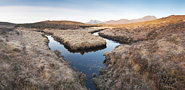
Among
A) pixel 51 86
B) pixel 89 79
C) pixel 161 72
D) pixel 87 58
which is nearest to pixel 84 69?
pixel 89 79

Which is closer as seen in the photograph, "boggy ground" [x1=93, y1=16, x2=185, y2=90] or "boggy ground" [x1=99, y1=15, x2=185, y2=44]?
"boggy ground" [x1=93, y1=16, x2=185, y2=90]

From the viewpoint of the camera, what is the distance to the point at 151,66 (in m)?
11.1

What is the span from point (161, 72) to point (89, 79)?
902 centimetres

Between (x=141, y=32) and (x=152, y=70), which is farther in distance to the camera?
(x=141, y=32)

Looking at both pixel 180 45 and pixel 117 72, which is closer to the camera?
pixel 180 45

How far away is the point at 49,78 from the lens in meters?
10.8

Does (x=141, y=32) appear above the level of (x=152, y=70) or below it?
above

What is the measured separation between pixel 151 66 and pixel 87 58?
14.7m

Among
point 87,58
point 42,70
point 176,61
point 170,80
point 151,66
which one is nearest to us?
point 170,80

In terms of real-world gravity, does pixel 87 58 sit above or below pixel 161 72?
below

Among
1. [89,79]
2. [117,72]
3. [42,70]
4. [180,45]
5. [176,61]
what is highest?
[180,45]

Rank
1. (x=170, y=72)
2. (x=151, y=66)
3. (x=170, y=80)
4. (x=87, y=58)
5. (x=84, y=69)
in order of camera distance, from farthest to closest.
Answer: (x=87, y=58), (x=84, y=69), (x=151, y=66), (x=170, y=72), (x=170, y=80)

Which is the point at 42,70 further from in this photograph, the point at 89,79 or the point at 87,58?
the point at 87,58

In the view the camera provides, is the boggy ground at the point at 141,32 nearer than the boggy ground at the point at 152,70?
No
